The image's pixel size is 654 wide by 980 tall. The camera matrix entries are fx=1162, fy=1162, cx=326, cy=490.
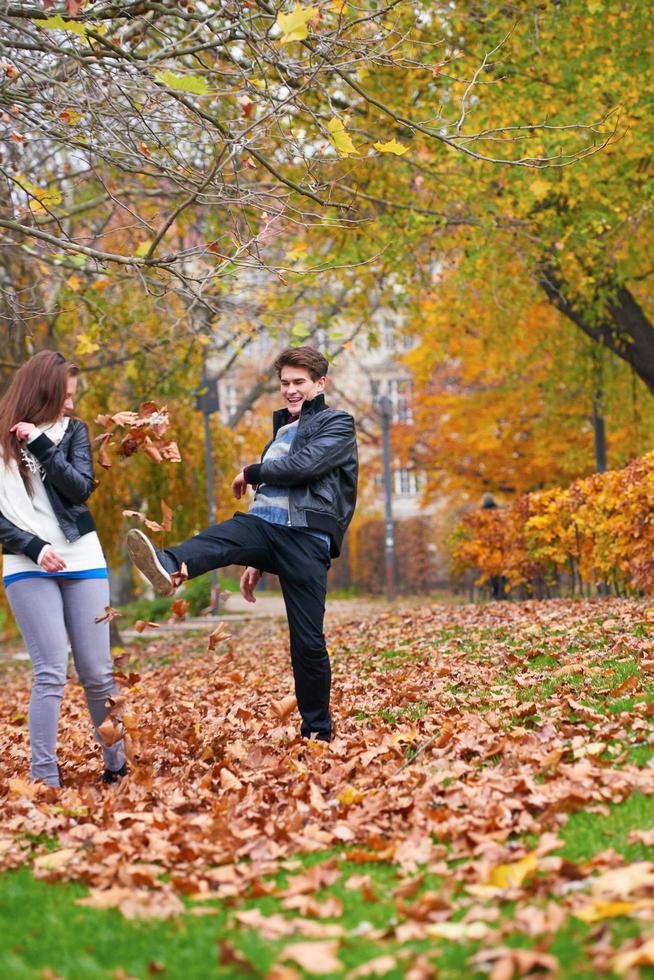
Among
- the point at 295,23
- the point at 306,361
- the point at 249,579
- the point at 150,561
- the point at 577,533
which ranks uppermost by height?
the point at 295,23

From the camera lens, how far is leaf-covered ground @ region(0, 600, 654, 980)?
3057 millimetres

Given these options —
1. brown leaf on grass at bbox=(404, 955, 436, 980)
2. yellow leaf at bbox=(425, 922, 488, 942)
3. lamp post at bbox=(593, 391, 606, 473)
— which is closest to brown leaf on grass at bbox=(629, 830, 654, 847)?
yellow leaf at bbox=(425, 922, 488, 942)

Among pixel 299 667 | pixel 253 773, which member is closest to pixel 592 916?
→ pixel 253 773

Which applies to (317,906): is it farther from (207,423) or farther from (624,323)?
(207,423)

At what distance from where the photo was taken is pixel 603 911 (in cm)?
306

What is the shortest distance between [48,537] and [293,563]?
1.19 meters

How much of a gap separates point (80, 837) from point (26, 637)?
3.76 ft

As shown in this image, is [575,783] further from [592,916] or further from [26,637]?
[26,637]

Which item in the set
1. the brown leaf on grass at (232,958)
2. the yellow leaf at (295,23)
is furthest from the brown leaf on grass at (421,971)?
the yellow leaf at (295,23)

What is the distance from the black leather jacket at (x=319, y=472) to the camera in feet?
18.2

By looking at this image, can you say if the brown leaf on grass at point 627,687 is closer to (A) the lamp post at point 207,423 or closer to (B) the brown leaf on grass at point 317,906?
(B) the brown leaf on grass at point 317,906

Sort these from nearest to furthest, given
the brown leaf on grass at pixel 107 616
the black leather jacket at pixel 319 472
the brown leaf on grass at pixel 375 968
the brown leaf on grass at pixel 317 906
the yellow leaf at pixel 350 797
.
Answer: the brown leaf on grass at pixel 375 968, the brown leaf on grass at pixel 317 906, the yellow leaf at pixel 350 797, the brown leaf on grass at pixel 107 616, the black leather jacket at pixel 319 472

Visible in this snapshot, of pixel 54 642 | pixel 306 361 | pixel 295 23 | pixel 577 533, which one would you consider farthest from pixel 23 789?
pixel 577 533

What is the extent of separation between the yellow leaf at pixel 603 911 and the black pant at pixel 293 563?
2752 millimetres
